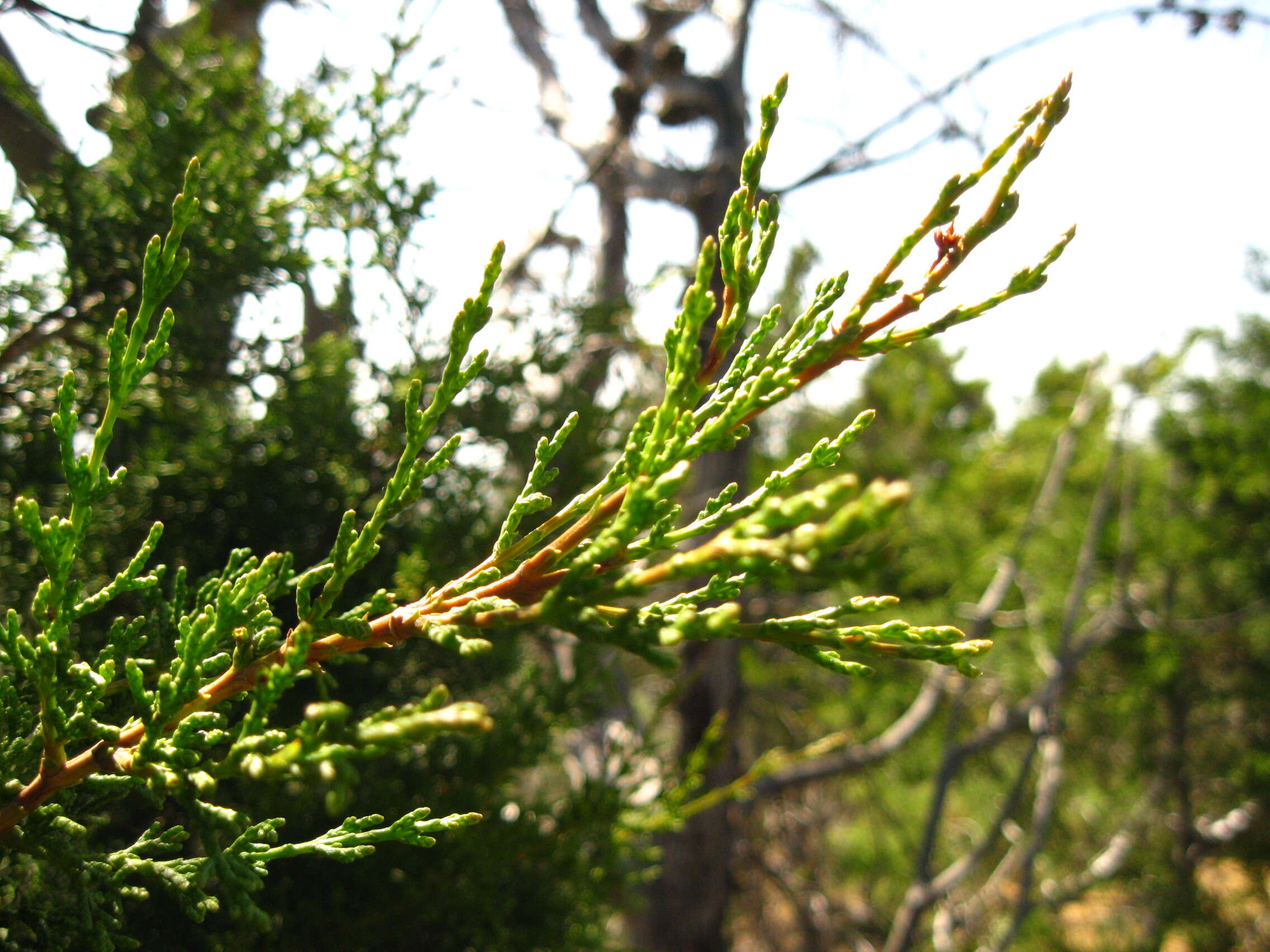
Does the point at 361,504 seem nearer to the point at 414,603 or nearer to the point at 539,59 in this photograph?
the point at 414,603

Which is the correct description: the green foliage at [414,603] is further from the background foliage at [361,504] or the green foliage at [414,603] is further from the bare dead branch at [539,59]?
the bare dead branch at [539,59]

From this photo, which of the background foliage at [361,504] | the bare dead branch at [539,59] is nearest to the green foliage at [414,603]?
the background foliage at [361,504]

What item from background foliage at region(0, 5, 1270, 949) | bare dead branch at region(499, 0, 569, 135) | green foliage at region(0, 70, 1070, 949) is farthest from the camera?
bare dead branch at region(499, 0, 569, 135)

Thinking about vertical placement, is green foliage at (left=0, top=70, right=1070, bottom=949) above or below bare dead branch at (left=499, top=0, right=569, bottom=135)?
below

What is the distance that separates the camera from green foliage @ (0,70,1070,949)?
3.49 ft

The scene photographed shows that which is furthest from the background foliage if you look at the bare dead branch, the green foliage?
the bare dead branch

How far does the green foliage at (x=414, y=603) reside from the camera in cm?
106

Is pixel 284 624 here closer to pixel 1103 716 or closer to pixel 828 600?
pixel 828 600

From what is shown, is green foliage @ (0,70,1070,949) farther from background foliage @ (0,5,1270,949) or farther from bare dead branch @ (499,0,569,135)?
bare dead branch @ (499,0,569,135)

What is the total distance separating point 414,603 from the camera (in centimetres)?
127

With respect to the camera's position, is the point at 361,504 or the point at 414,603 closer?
the point at 414,603

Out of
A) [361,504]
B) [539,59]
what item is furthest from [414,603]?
[539,59]

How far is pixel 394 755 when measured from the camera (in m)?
2.83

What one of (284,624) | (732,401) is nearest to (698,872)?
(284,624)
